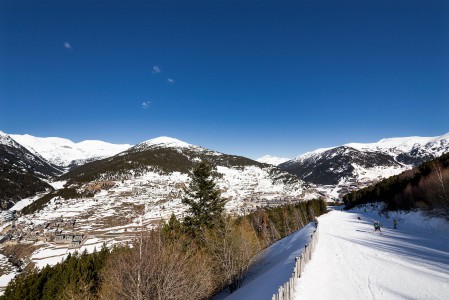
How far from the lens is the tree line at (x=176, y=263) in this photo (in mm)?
18234

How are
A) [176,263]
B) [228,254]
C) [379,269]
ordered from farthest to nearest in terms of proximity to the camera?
[228,254]
[176,263]
[379,269]

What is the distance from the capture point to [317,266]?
18.0 m

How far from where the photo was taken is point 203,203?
32.4 meters

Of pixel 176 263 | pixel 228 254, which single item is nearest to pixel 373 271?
pixel 176 263

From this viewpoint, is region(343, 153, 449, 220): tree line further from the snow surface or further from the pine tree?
the pine tree

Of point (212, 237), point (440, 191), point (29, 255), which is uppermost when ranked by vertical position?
point (440, 191)

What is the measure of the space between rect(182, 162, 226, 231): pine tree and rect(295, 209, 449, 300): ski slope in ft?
41.6

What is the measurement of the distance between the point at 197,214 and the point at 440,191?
3294cm

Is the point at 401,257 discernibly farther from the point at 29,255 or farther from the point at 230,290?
the point at 29,255

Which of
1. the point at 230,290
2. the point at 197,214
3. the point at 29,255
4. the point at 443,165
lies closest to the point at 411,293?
the point at 230,290

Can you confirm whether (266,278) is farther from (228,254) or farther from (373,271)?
(373,271)

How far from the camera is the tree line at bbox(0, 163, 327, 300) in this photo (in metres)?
18.2

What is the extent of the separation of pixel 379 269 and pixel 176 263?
14408 millimetres

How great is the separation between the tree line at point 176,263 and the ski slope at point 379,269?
9.18 m
